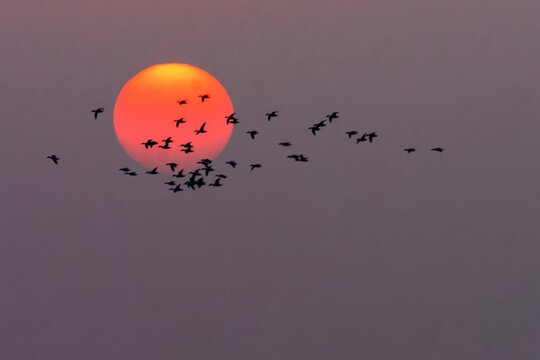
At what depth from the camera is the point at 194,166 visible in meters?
80.6

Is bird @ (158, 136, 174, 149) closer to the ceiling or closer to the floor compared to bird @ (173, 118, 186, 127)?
closer to the floor

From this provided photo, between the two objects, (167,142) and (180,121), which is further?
(167,142)

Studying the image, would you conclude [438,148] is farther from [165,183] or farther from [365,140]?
[165,183]

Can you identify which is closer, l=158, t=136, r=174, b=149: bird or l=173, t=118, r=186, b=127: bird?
l=173, t=118, r=186, b=127: bird

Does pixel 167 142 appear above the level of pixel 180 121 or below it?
below

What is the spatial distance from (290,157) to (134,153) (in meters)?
6.44

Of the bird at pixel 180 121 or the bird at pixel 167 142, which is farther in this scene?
the bird at pixel 167 142

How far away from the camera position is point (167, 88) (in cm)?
7950

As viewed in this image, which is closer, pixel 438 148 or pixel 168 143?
pixel 168 143

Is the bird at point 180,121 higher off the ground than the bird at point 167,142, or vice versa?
the bird at point 180,121

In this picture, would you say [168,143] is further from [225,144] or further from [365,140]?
[365,140]

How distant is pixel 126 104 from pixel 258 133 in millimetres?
5867

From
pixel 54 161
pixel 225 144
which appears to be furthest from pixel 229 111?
pixel 54 161

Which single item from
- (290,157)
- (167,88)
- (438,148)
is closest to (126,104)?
(167,88)
